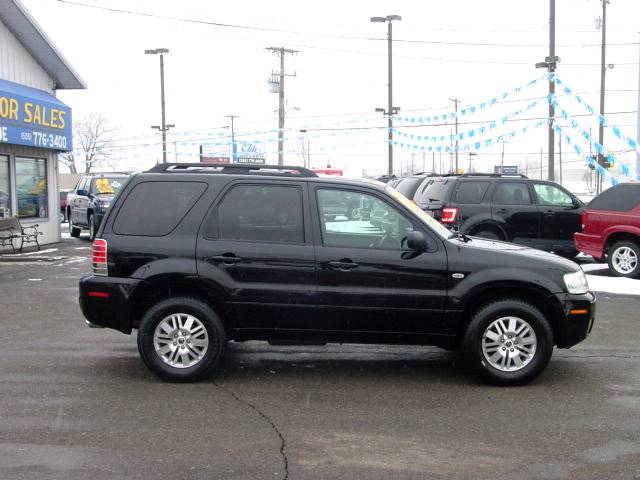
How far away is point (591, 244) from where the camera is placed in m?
13.0

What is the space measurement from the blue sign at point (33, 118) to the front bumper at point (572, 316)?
13.5 m

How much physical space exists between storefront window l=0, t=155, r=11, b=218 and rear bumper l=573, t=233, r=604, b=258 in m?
13.1

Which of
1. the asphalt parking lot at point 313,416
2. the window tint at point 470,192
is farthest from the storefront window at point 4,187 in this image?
the window tint at point 470,192

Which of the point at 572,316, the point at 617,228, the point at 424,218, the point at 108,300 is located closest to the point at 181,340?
the point at 108,300

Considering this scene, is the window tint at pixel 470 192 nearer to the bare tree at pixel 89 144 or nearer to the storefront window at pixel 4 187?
the storefront window at pixel 4 187

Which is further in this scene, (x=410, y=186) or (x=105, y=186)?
(x=105, y=186)

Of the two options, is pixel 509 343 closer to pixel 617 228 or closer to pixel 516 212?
pixel 617 228

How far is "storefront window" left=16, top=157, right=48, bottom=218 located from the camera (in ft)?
59.5

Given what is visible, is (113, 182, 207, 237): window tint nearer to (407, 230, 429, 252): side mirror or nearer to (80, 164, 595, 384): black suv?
(80, 164, 595, 384): black suv

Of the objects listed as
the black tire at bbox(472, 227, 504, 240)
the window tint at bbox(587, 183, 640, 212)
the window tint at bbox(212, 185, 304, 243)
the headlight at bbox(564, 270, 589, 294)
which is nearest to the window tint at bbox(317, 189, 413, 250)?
the window tint at bbox(212, 185, 304, 243)

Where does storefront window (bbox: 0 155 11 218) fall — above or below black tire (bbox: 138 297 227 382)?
above

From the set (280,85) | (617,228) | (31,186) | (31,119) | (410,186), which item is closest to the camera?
(617,228)

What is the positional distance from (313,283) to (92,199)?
16.1 m

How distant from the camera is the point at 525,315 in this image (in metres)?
6.16
